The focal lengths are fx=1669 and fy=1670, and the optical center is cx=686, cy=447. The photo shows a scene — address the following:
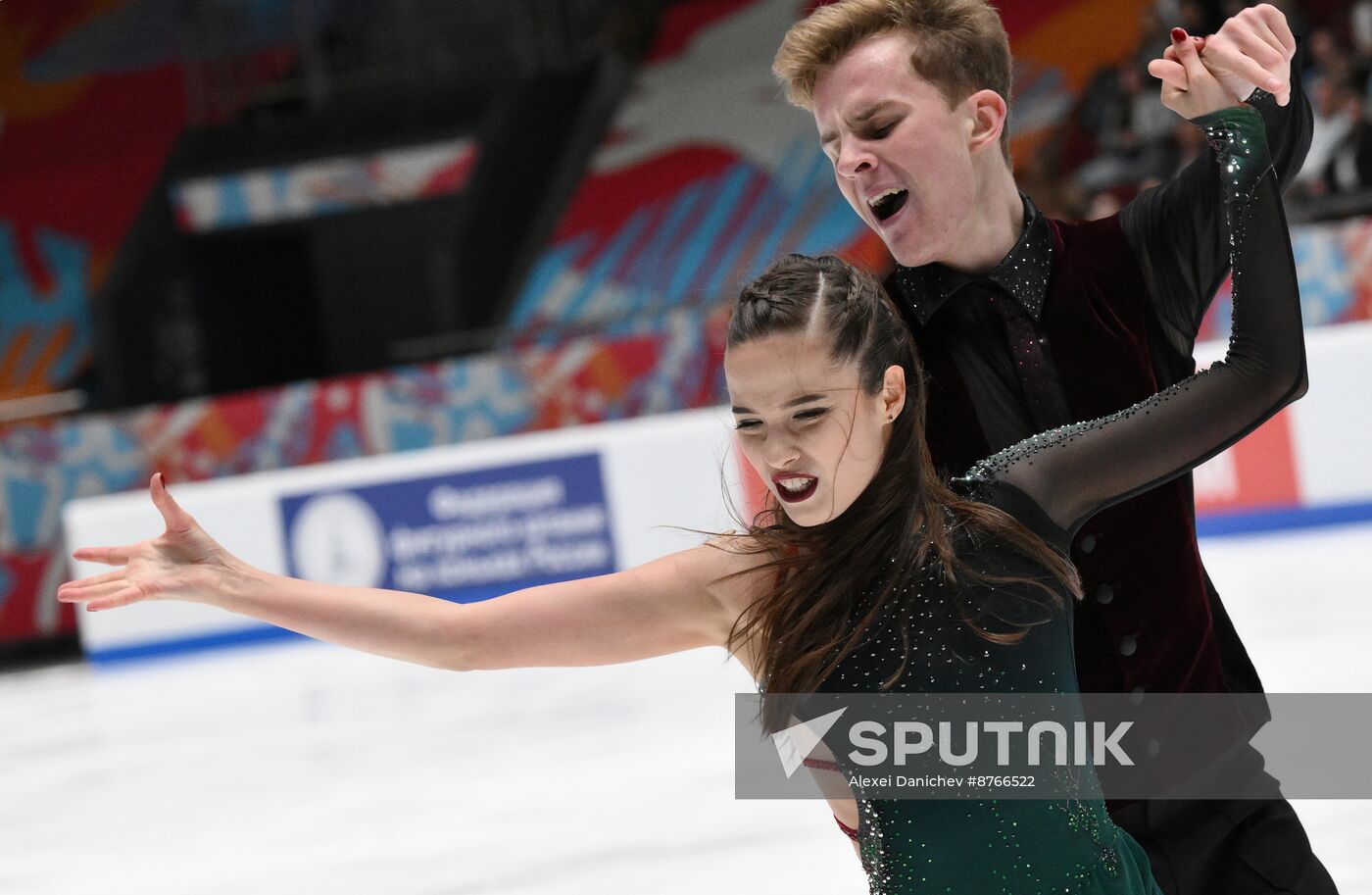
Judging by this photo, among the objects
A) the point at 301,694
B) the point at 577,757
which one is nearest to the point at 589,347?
the point at 301,694

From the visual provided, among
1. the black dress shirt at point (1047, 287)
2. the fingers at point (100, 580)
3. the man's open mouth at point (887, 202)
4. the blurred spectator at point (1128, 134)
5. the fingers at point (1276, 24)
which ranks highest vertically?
the blurred spectator at point (1128, 134)

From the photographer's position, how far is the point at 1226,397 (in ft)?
5.02

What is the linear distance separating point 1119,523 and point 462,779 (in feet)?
10.5

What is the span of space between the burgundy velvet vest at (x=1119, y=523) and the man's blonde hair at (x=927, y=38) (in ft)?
0.71

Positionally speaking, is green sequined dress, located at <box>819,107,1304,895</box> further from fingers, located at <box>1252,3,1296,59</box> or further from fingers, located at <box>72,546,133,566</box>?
fingers, located at <box>72,546,133,566</box>

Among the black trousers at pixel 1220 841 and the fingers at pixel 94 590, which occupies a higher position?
the fingers at pixel 94 590

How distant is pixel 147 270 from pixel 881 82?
40.9ft

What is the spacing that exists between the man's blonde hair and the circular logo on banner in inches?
262

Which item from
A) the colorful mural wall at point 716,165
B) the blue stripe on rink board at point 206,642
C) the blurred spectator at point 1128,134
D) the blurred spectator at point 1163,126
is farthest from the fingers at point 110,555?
the colorful mural wall at point 716,165

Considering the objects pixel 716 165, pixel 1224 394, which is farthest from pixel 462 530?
pixel 1224 394

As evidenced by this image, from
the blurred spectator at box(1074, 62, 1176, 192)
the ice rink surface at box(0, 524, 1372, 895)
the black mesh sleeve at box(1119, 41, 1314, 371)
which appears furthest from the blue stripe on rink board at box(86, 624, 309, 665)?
the black mesh sleeve at box(1119, 41, 1314, 371)

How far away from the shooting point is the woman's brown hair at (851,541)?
1537mm

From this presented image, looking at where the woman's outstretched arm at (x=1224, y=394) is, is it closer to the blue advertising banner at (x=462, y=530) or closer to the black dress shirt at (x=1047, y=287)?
the black dress shirt at (x=1047, y=287)

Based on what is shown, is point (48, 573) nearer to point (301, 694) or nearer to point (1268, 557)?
point (301, 694)
